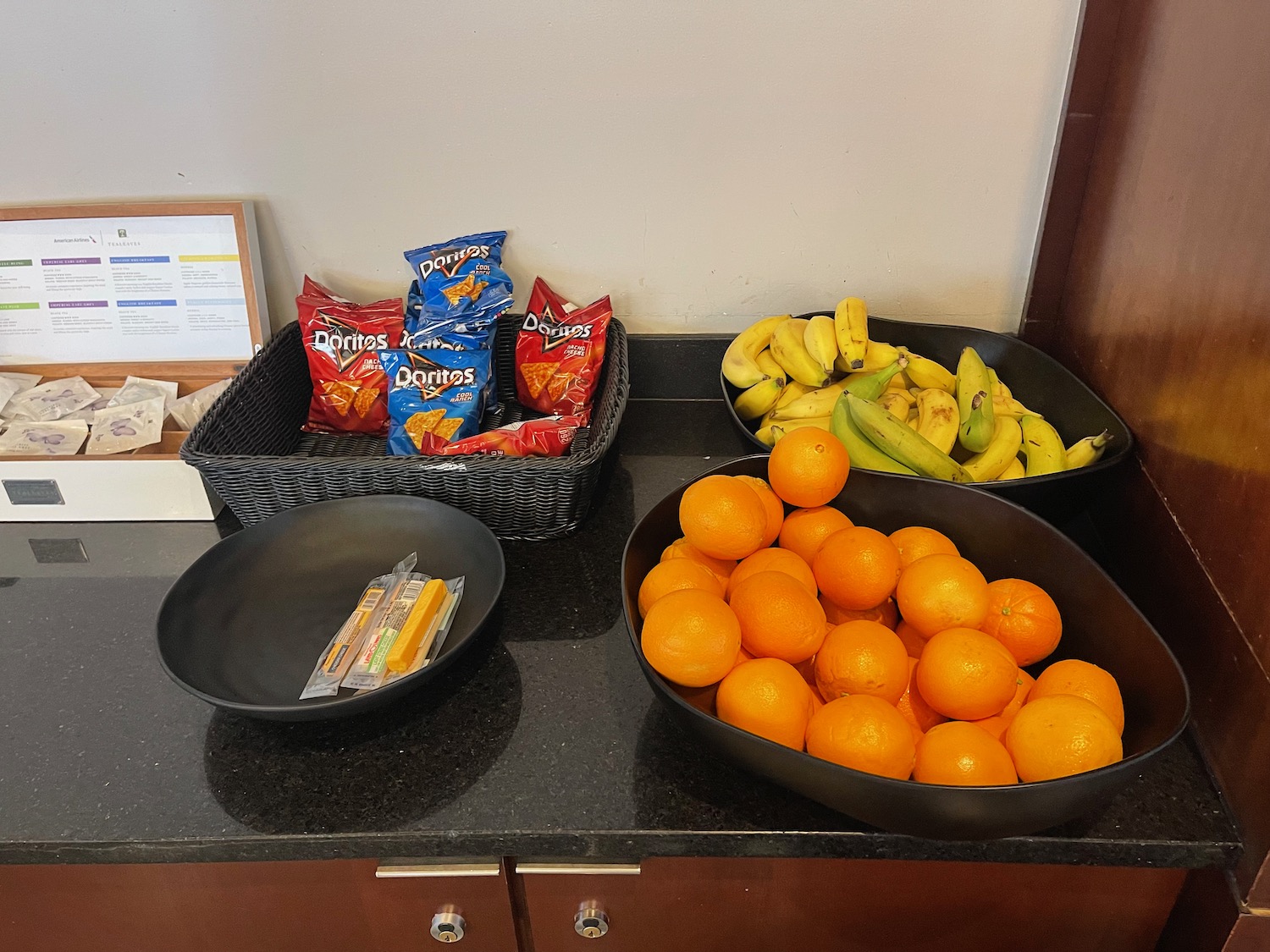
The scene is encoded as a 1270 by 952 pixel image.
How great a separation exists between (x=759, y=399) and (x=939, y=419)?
0.68 ft

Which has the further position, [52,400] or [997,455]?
[52,400]

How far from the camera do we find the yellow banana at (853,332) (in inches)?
40.8

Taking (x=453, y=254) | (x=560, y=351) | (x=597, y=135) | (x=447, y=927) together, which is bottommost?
(x=447, y=927)

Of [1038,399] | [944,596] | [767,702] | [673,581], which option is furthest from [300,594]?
[1038,399]

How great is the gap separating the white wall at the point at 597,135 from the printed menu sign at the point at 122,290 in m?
0.06

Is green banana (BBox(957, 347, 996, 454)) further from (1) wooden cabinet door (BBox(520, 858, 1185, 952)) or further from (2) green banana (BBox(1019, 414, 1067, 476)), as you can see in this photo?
(1) wooden cabinet door (BBox(520, 858, 1185, 952))

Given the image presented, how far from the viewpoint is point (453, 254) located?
1.10m

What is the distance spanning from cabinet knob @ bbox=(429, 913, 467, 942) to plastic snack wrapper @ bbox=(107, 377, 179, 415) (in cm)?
73

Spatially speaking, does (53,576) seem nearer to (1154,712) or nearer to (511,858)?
(511,858)

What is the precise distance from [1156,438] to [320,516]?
850 millimetres

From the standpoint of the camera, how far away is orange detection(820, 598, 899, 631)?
77 cm

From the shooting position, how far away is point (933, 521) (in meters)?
0.83

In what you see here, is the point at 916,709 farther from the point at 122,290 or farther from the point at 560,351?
the point at 122,290

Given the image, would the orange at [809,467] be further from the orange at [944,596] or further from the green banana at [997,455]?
the green banana at [997,455]
